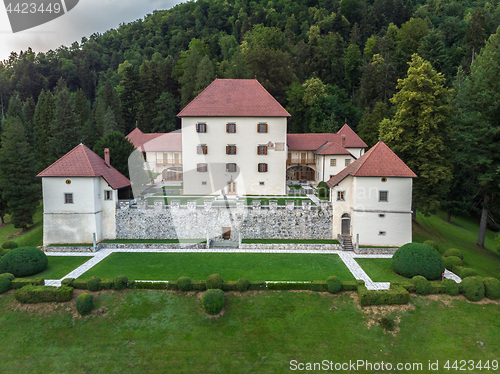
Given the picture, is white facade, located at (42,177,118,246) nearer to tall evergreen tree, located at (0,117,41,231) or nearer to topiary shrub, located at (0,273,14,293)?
topiary shrub, located at (0,273,14,293)

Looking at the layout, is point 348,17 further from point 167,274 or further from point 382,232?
point 167,274

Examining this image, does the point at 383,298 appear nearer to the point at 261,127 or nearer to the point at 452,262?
the point at 452,262

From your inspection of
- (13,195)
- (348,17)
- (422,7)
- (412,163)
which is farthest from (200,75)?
(422,7)

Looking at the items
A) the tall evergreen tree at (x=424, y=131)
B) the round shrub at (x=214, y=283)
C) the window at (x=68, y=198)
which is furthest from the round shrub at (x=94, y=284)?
the tall evergreen tree at (x=424, y=131)

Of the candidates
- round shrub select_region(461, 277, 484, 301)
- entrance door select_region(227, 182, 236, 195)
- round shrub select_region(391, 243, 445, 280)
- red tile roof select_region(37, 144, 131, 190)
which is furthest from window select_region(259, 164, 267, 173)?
round shrub select_region(461, 277, 484, 301)

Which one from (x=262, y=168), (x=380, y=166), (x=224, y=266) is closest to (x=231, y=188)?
(x=262, y=168)

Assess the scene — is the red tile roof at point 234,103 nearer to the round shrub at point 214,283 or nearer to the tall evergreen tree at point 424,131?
the tall evergreen tree at point 424,131

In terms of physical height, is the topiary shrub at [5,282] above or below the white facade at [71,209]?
below
